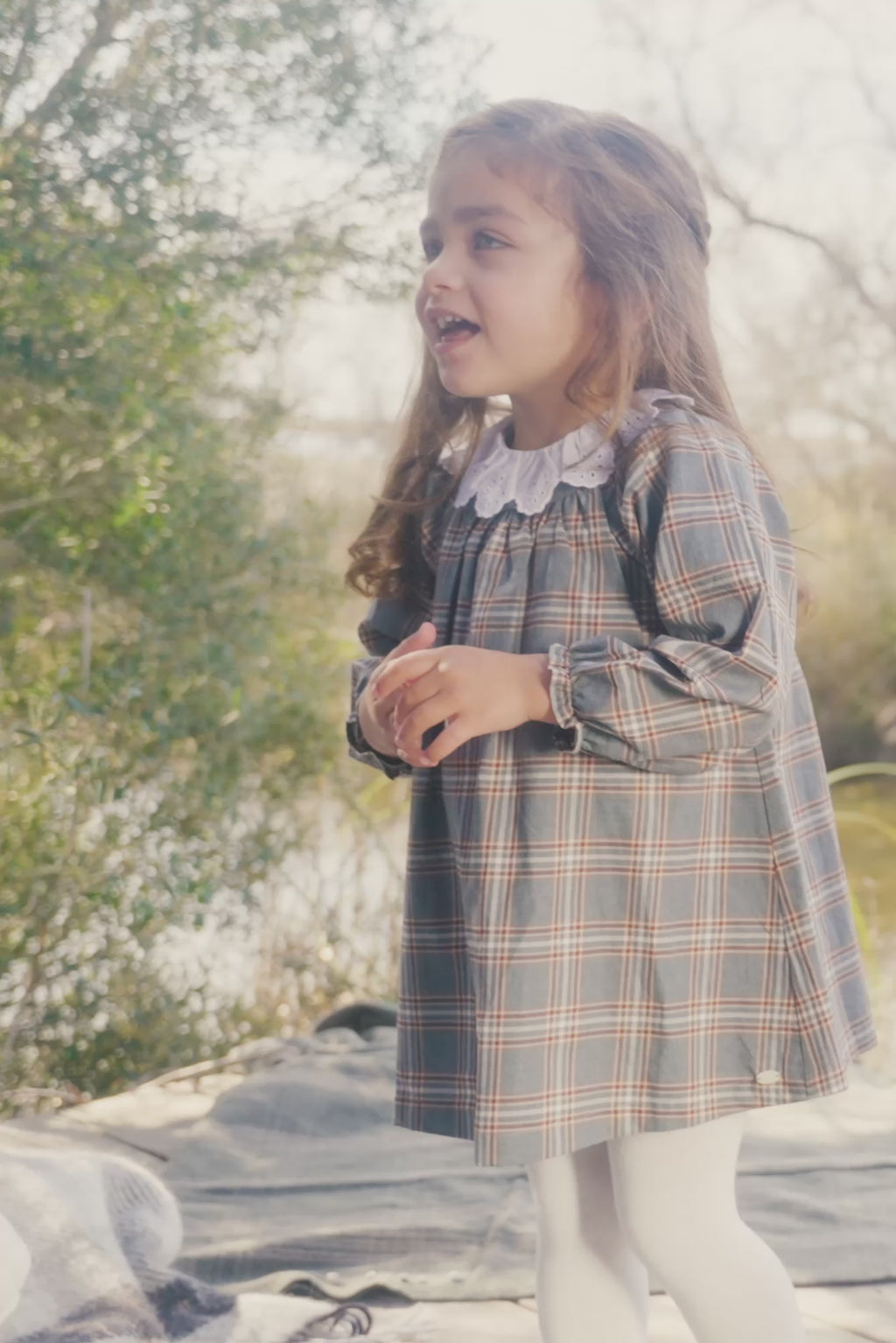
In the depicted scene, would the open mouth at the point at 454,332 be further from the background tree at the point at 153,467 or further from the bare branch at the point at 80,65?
the bare branch at the point at 80,65

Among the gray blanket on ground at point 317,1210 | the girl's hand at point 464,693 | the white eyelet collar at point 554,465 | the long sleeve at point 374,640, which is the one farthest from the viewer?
the gray blanket on ground at point 317,1210

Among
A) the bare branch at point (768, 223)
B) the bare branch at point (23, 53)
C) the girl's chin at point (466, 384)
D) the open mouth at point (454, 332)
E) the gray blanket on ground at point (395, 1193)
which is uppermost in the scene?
the bare branch at point (768, 223)

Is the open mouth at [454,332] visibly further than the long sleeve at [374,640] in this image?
No

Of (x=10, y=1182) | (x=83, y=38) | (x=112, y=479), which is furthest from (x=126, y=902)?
(x=83, y=38)

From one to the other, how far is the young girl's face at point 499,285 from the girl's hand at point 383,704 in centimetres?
22

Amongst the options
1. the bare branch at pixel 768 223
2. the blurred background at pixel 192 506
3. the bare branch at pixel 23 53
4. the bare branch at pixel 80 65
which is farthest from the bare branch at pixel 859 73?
the bare branch at pixel 23 53

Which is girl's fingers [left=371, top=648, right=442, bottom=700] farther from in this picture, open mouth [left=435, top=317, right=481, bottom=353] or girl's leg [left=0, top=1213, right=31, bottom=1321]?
girl's leg [left=0, top=1213, right=31, bottom=1321]

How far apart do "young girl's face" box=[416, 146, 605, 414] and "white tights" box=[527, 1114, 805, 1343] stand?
2.03 ft

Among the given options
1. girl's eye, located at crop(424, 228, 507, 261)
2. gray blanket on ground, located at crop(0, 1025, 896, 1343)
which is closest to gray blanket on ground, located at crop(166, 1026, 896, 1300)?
gray blanket on ground, located at crop(0, 1025, 896, 1343)

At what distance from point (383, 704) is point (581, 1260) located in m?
0.47

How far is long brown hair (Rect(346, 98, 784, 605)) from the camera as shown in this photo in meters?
1.21

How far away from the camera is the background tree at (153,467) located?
238cm

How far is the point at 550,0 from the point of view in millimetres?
3477

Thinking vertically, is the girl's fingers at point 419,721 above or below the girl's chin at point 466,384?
below
